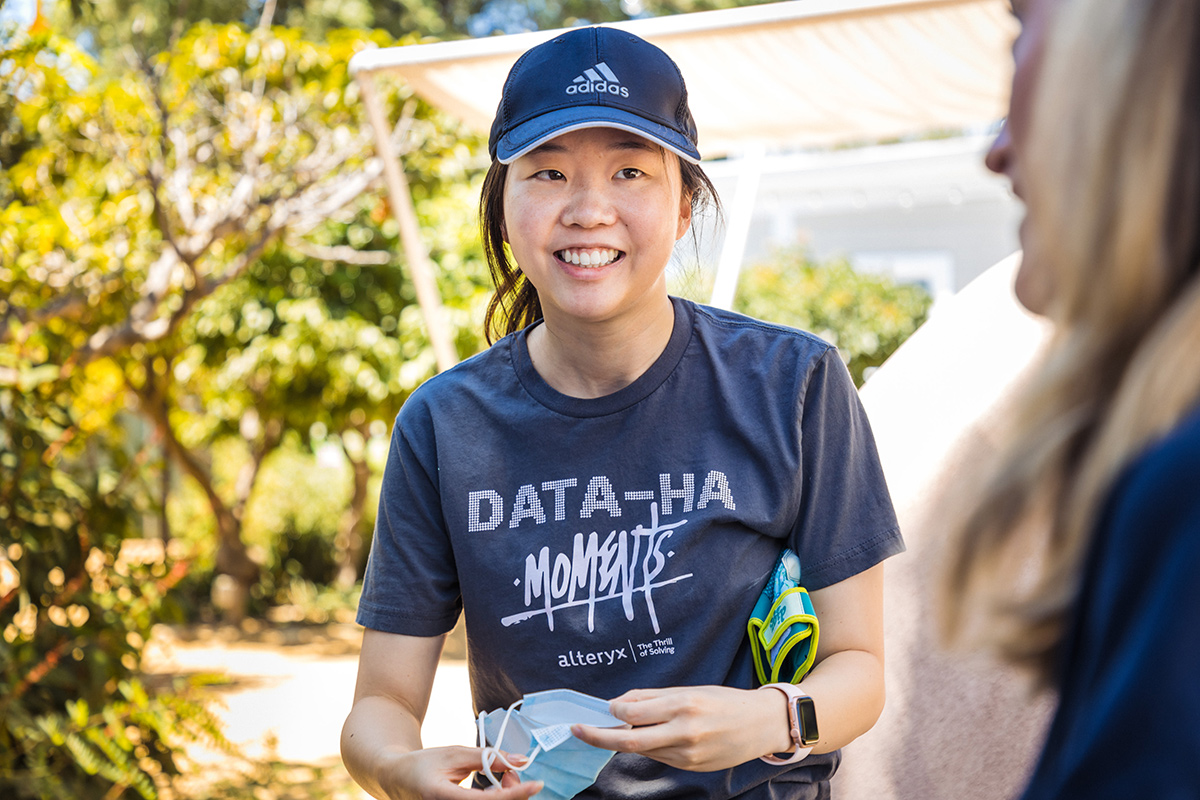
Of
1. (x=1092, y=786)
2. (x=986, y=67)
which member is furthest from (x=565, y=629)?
(x=986, y=67)

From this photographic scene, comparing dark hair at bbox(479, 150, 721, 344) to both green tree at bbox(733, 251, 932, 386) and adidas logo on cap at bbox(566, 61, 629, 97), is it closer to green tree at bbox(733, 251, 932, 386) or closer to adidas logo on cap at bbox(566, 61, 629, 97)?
adidas logo on cap at bbox(566, 61, 629, 97)

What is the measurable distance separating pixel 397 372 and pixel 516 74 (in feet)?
20.9

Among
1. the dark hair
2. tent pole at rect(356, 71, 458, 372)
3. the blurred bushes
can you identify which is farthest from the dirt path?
the dark hair

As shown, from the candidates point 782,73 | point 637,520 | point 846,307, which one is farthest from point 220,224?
point 846,307

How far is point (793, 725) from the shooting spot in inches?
51.8

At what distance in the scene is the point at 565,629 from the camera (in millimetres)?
1453

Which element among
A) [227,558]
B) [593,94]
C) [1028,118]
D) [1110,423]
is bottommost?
[227,558]

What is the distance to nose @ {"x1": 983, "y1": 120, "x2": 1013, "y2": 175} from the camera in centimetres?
83

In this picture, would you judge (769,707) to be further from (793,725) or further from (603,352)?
(603,352)

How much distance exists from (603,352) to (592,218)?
208mm

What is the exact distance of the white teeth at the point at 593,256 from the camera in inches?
57.9

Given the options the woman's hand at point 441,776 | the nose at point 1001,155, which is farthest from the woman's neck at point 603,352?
the nose at point 1001,155

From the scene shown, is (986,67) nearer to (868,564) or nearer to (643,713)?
(868,564)

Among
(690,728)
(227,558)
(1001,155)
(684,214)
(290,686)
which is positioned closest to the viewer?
(1001,155)
